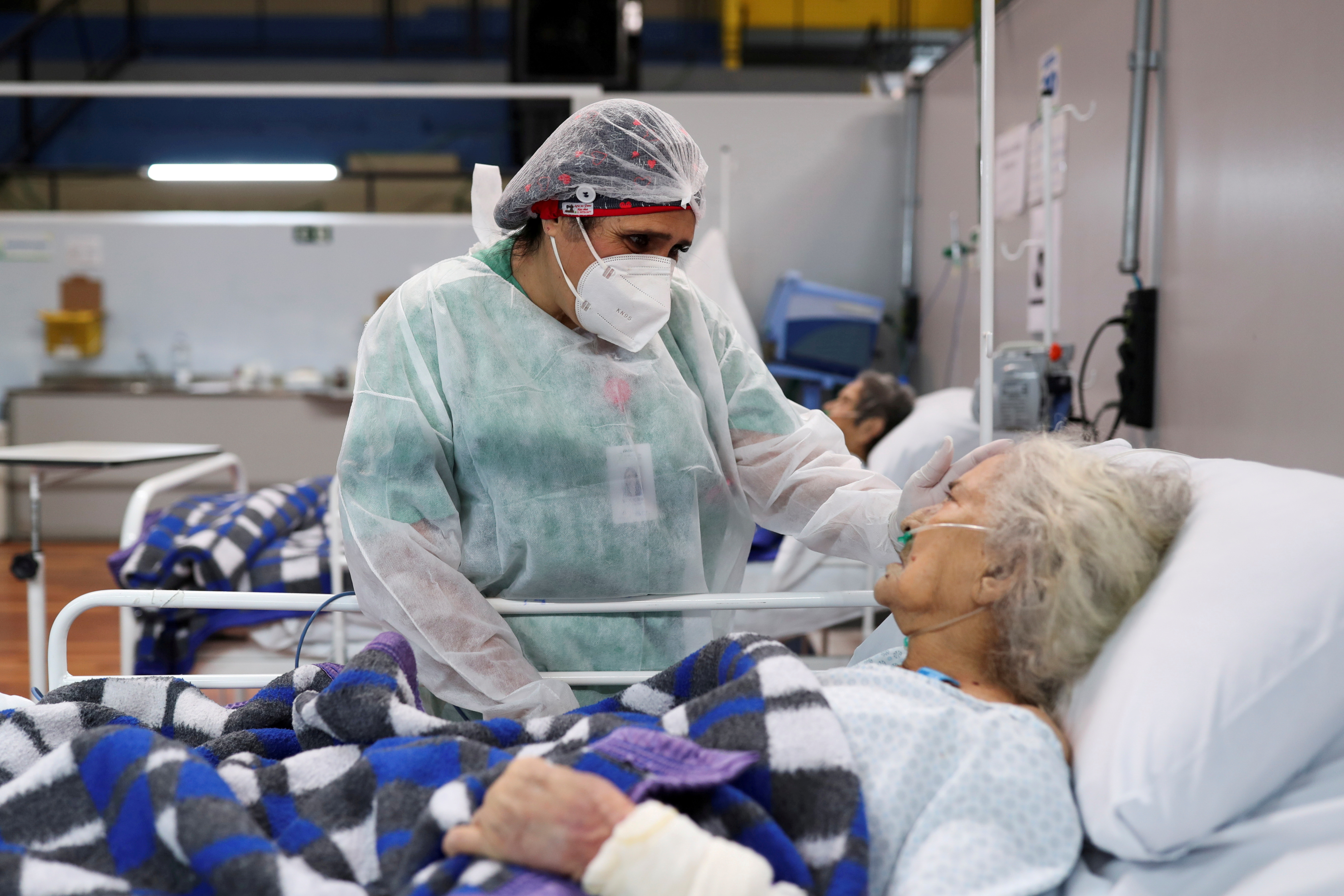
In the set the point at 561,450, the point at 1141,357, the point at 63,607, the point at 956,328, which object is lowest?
the point at 63,607

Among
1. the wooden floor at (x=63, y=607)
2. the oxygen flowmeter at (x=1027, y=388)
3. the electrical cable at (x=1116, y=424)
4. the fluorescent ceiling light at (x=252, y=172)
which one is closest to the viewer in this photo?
the oxygen flowmeter at (x=1027, y=388)

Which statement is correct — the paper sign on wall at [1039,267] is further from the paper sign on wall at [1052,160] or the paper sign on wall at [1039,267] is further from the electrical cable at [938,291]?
the electrical cable at [938,291]

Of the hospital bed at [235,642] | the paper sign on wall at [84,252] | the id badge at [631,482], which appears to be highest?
the paper sign on wall at [84,252]

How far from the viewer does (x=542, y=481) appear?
4.33ft

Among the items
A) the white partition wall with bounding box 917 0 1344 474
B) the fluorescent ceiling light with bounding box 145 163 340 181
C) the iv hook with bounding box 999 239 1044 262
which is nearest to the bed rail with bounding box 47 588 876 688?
the white partition wall with bounding box 917 0 1344 474

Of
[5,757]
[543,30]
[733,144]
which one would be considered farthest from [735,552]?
[543,30]

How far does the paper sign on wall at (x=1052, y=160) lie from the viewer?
8.61 feet

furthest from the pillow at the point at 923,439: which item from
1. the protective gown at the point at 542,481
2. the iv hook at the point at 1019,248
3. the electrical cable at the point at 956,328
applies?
the protective gown at the point at 542,481

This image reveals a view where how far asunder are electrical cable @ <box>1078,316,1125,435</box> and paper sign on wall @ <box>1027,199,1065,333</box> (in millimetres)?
127

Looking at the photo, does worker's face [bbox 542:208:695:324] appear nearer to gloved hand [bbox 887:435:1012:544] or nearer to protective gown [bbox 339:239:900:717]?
protective gown [bbox 339:239:900:717]

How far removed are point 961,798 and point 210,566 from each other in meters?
1.74

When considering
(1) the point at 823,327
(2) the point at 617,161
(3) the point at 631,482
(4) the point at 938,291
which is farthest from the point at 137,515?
(4) the point at 938,291

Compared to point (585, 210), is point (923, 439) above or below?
below

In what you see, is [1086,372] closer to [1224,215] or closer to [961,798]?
[1224,215]
